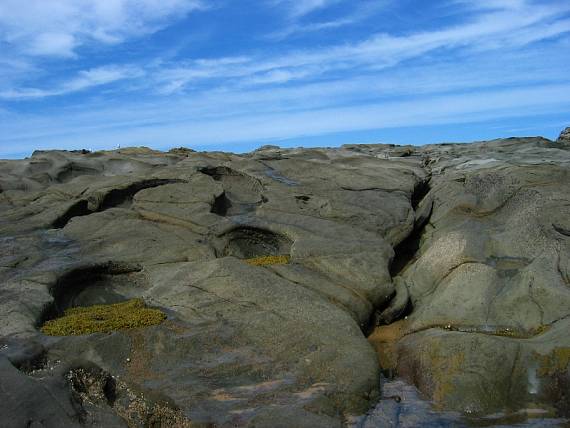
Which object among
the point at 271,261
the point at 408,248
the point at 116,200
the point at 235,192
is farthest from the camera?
the point at 235,192

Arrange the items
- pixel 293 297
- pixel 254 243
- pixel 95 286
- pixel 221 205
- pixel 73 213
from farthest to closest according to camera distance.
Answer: pixel 221 205 < pixel 73 213 < pixel 254 243 < pixel 95 286 < pixel 293 297

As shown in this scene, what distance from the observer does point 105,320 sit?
522 inches

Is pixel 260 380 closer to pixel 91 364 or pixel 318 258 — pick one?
pixel 91 364

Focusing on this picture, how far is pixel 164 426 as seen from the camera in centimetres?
1009

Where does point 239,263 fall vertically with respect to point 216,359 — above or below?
above

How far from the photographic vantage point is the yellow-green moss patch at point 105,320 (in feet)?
41.8

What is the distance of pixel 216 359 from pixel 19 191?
19505 mm

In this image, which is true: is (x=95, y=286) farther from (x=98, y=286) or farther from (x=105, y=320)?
(x=105, y=320)

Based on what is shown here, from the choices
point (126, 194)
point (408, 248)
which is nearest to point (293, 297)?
point (408, 248)

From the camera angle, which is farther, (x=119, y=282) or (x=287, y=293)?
(x=119, y=282)

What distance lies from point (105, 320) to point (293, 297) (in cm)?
434

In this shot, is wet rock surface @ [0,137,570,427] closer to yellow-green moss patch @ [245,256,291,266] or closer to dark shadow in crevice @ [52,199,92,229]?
dark shadow in crevice @ [52,199,92,229]

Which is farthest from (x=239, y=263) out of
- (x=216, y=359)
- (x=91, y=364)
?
(x=91, y=364)

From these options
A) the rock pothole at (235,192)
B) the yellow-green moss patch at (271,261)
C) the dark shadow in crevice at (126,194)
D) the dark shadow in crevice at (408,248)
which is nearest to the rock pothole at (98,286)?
the yellow-green moss patch at (271,261)
